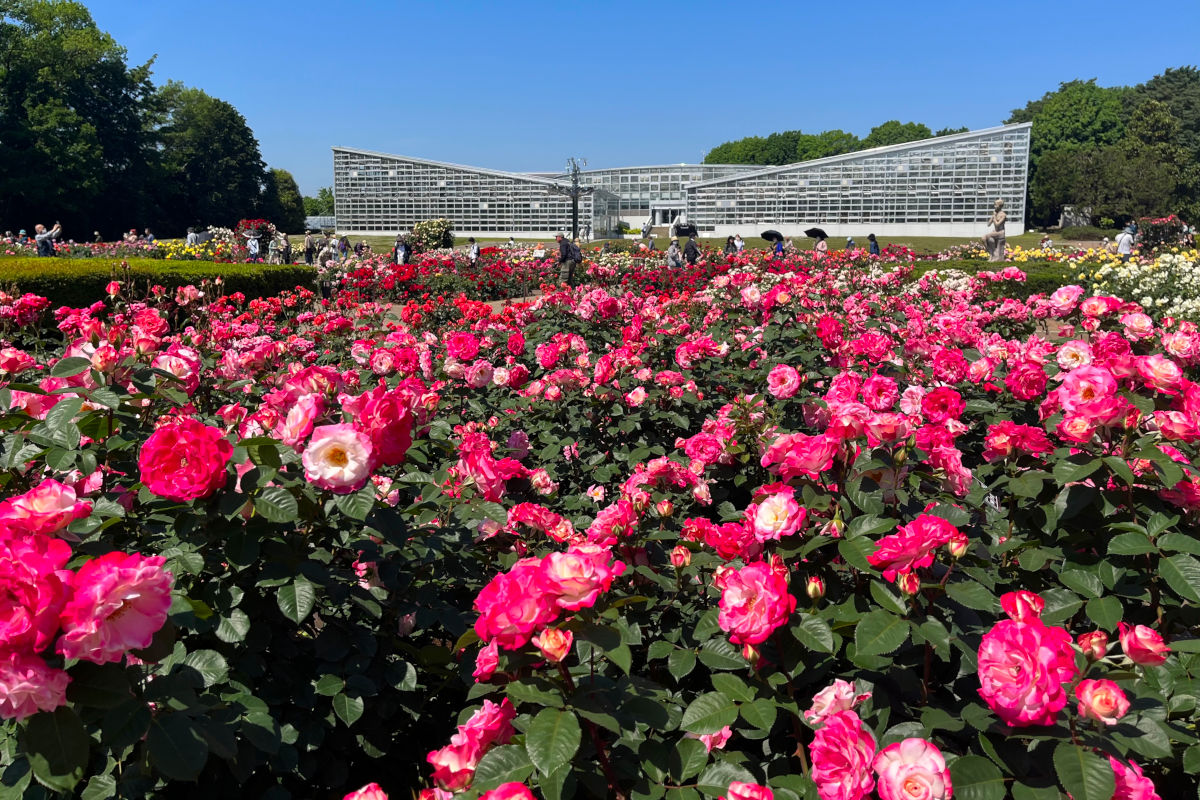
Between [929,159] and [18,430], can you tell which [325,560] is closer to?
[18,430]

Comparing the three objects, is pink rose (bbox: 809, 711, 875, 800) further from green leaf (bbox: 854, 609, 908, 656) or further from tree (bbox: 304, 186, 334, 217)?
tree (bbox: 304, 186, 334, 217)

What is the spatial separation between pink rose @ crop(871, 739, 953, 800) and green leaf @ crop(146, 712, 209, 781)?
79 centimetres

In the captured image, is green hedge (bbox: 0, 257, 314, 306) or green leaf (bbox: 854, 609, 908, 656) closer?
green leaf (bbox: 854, 609, 908, 656)

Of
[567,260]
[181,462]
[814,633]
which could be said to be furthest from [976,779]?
[567,260]

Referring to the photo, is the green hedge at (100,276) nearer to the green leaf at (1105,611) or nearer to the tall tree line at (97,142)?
the green leaf at (1105,611)

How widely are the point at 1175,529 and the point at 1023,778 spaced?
82 centimetres

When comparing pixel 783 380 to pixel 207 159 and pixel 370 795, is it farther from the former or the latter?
pixel 207 159

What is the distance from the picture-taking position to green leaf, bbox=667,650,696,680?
1.21 metres

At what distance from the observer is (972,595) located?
1.18 m

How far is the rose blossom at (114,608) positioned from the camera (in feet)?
2.83

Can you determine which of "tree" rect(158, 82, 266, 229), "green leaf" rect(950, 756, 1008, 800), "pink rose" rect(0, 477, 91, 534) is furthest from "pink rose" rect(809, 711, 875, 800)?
"tree" rect(158, 82, 266, 229)

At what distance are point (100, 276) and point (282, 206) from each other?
155 ft

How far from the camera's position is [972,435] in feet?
9.18

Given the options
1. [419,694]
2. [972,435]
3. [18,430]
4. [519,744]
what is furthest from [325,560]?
[972,435]
